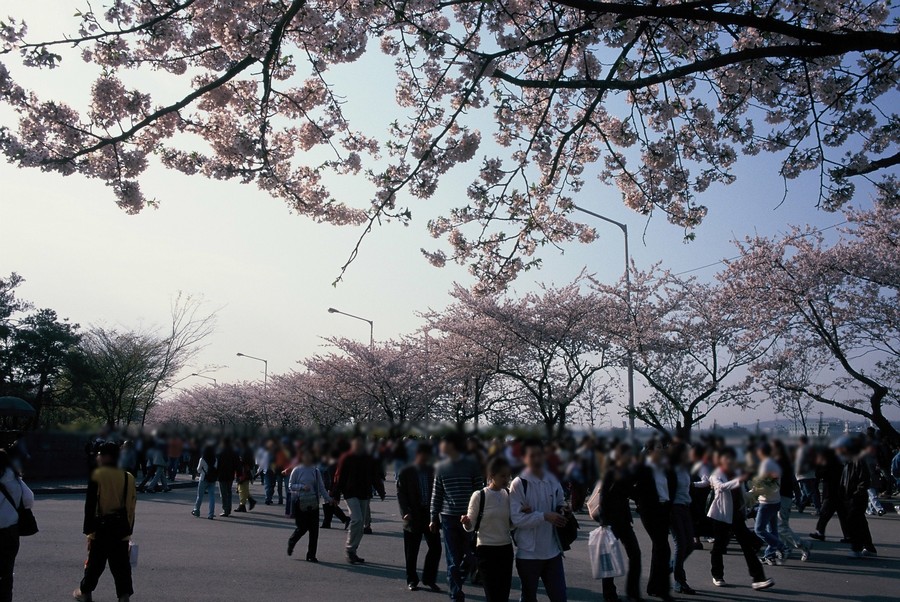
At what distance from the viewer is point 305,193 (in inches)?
410

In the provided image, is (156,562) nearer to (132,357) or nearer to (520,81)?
(132,357)

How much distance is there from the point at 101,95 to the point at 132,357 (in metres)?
3.25

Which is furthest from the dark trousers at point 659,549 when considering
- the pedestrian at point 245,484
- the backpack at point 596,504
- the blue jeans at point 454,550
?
the pedestrian at point 245,484

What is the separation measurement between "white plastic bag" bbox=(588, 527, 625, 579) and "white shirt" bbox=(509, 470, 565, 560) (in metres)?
1.28

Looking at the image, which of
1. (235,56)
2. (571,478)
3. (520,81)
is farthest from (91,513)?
(520,81)

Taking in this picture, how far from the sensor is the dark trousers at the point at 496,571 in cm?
645

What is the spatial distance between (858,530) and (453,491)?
7506 millimetres

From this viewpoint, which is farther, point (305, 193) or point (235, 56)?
point (305, 193)

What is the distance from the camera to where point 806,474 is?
35.6ft

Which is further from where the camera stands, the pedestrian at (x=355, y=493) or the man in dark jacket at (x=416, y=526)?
the pedestrian at (x=355, y=493)

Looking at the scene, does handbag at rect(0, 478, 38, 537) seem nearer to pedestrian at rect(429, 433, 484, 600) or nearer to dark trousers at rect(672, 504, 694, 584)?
pedestrian at rect(429, 433, 484, 600)

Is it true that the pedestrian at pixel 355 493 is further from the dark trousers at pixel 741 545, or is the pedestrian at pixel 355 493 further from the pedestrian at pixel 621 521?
the dark trousers at pixel 741 545

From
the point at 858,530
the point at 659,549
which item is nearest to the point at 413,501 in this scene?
the point at 659,549

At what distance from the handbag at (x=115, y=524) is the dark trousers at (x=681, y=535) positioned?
6.12 m
